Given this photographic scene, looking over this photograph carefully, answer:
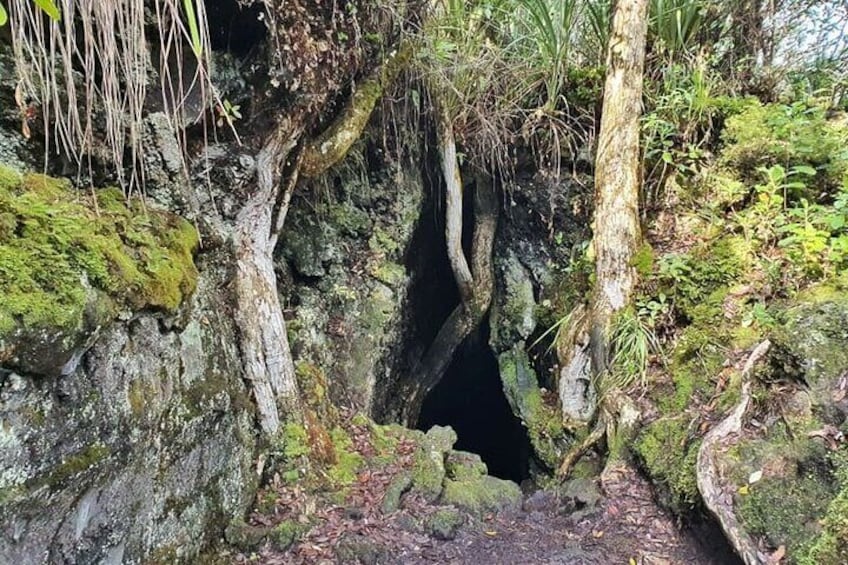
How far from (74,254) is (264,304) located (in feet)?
4.95

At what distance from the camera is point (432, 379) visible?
19.4ft

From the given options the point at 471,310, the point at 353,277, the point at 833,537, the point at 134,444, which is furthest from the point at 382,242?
the point at 833,537

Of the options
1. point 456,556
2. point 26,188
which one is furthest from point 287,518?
point 26,188

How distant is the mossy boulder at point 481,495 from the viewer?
3447 mm

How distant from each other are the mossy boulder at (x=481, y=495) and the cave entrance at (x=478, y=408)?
255 centimetres

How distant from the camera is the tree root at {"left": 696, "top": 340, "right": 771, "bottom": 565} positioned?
2.32 meters

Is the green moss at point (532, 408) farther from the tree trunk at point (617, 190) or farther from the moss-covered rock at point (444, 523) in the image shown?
the moss-covered rock at point (444, 523)

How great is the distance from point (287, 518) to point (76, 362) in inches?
62.8

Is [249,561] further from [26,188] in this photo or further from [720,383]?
[720,383]

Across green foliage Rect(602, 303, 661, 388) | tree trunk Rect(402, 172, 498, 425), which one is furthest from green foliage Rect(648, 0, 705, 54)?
green foliage Rect(602, 303, 661, 388)

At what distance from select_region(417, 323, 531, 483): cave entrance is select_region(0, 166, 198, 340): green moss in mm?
4204

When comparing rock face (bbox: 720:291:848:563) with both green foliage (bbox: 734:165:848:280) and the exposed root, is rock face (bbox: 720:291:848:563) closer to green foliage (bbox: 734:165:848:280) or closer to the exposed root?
green foliage (bbox: 734:165:848:280)

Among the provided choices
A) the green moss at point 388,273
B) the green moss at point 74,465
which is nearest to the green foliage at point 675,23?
the green moss at point 388,273

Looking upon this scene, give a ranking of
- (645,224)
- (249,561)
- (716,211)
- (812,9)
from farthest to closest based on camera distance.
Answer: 1. (812,9)
2. (645,224)
3. (716,211)
4. (249,561)
